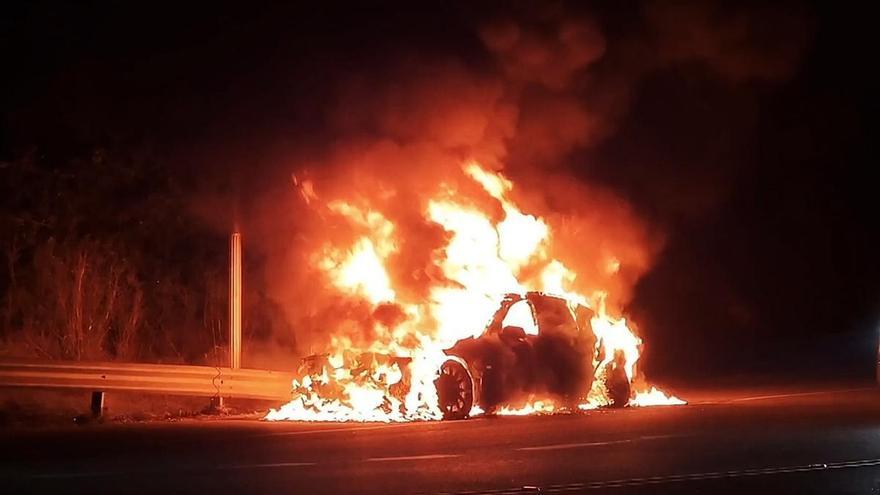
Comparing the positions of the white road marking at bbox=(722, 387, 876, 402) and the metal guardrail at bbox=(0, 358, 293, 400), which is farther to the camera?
the white road marking at bbox=(722, 387, 876, 402)

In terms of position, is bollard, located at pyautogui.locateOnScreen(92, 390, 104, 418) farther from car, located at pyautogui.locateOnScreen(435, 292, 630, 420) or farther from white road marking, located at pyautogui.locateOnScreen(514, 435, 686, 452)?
white road marking, located at pyautogui.locateOnScreen(514, 435, 686, 452)

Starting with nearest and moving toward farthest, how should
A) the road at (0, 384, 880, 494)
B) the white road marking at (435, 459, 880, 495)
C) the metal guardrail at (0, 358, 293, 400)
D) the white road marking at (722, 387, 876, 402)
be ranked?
1. the white road marking at (435, 459, 880, 495)
2. the road at (0, 384, 880, 494)
3. the metal guardrail at (0, 358, 293, 400)
4. the white road marking at (722, 387, 876, 402)

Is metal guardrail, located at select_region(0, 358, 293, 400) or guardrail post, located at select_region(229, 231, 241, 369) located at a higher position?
guardrail post, located at select_region(229, 231, 241, 369)

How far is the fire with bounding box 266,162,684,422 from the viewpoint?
18.4 metres

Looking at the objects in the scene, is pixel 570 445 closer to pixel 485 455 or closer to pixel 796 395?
pixel 485 455

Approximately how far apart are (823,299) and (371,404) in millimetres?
24204

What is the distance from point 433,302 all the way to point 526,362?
2.07m

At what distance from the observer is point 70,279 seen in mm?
23875

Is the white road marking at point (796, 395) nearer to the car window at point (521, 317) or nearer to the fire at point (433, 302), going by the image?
the fire at point (433, 302)

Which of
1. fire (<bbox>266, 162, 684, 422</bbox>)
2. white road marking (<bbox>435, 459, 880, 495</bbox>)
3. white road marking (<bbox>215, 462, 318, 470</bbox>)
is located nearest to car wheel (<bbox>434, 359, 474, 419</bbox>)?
fire (<bbox>266, 162, 684, 422</bbox>)

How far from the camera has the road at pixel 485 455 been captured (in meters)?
11.5

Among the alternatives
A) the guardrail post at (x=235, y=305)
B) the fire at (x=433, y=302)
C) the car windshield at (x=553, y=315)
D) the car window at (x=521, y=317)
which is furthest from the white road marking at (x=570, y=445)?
the guardrail post at (x=235, y=305)

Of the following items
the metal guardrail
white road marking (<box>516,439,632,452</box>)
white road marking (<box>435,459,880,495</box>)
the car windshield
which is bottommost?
white road marking (<box>435,459,880,495</box>)

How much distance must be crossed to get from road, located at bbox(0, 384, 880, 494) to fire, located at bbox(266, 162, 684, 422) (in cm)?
104
